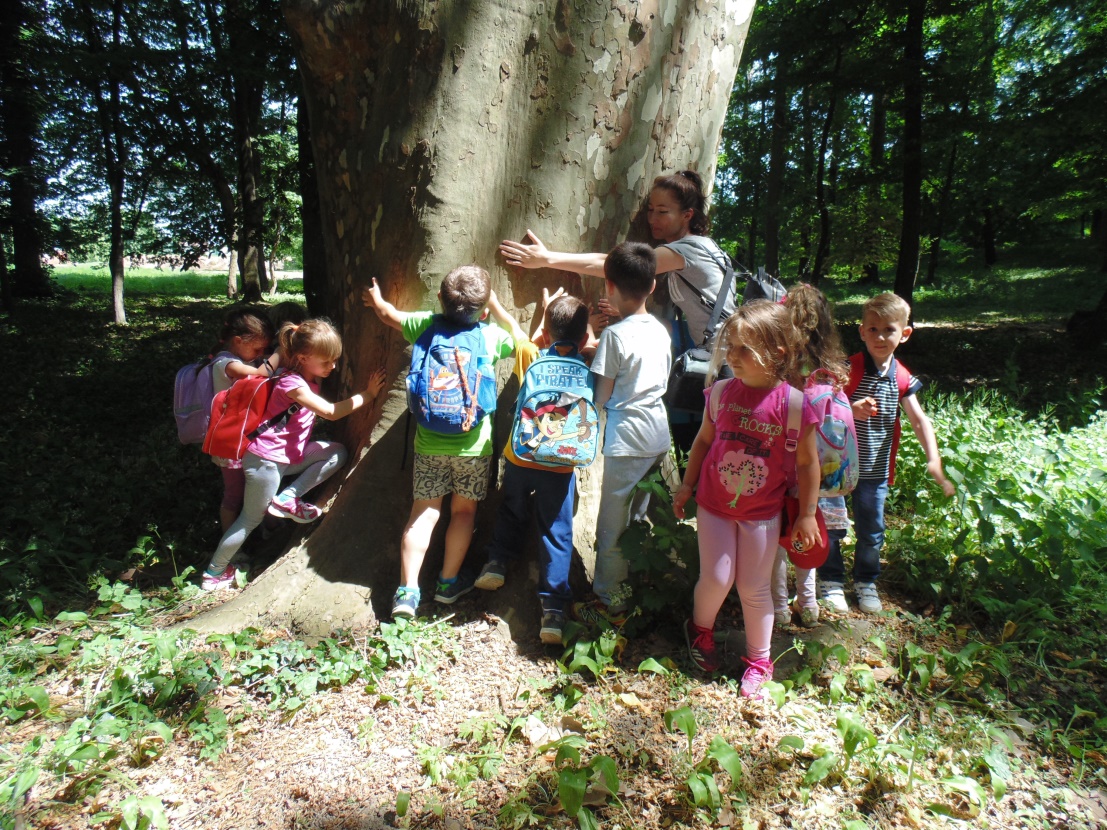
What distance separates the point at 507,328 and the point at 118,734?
2218 mm

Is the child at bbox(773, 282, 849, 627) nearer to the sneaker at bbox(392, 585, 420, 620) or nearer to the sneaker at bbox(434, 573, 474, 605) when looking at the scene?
the sneaker at bbox(434, 573, 474, 605)

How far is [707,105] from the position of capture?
3350 mm

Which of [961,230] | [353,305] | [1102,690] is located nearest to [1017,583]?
[1102,690]

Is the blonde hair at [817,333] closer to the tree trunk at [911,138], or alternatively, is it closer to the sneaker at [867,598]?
the sneaker at [867,598]

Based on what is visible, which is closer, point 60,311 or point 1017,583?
point 1017,583

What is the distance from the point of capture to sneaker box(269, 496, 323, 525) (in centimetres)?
340

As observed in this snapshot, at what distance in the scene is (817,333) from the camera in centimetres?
281

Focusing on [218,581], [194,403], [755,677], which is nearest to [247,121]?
[194,403]

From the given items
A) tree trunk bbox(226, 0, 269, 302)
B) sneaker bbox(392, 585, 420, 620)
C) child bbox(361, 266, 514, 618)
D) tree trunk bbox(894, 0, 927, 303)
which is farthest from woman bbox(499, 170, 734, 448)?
tree trunk bbox(894, 0, 927, 303)

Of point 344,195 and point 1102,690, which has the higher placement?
point 344,195

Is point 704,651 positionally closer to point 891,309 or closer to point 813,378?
point 813,378

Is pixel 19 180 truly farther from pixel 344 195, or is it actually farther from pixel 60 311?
pixel 344 195

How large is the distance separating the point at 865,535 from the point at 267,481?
306cm

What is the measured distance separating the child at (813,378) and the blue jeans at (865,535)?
13 cm
